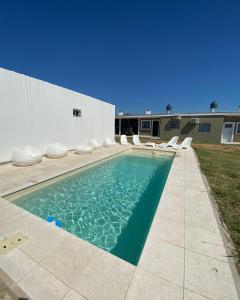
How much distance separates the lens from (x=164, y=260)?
187cm

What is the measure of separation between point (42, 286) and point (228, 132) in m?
21.9

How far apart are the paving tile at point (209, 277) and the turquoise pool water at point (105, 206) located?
820mm

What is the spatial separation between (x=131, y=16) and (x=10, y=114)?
7.86m

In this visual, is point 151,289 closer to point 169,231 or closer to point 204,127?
point 169,231

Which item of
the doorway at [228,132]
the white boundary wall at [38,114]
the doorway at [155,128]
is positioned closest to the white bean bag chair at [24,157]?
the white boundary wall at [38,114]

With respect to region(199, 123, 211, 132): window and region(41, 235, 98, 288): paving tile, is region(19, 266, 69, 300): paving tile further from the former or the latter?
region(199, 123, 211, 132): window

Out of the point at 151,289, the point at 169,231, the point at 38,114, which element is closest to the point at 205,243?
the point at 169,231

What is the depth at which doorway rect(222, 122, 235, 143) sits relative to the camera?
58.1 feet

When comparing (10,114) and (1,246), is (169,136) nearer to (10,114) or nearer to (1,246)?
(10,114)

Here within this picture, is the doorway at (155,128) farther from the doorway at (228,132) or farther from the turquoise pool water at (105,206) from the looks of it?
the turquoise pool water at (105,206)

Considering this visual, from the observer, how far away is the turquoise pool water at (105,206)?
2.81 m

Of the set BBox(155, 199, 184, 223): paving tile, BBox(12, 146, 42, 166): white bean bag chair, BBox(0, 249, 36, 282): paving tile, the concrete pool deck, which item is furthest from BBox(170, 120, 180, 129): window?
BBox(0, 249, 36, 282): paving tile

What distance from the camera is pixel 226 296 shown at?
149 centimetres

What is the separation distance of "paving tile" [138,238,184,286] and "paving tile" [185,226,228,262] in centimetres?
25
